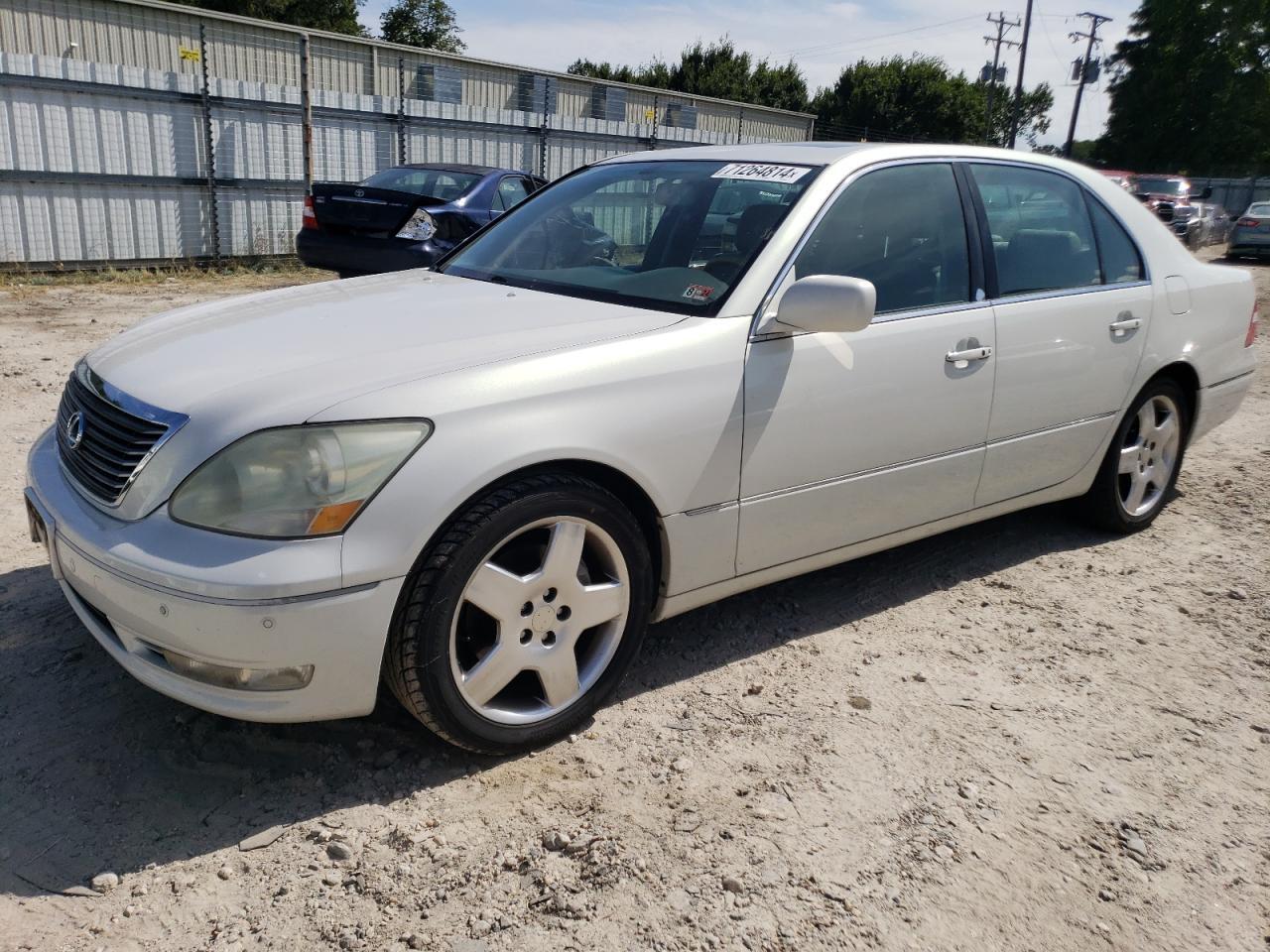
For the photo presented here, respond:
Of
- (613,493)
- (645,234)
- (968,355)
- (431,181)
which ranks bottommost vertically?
(613,493)

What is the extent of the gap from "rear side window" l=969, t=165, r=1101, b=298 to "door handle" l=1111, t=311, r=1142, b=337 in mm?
184

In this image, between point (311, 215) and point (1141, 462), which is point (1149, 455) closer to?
point (1141, 462)

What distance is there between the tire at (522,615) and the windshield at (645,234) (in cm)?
80

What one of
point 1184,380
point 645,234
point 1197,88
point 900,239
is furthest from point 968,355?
point 1197,88

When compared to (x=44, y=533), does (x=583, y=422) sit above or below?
above

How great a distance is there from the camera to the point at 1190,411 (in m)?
4.82

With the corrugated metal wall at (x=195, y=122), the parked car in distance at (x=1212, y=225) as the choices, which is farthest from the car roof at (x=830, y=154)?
the parked car in distance at (x=1212, y=225)

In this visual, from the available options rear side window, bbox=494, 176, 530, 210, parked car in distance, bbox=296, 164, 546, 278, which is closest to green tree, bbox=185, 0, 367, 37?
rear side window, bbox=494, 176, 530, 210

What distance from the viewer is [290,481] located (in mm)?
2359

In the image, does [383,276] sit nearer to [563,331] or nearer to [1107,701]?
[563,331]

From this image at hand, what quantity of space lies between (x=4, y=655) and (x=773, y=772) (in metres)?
2.36

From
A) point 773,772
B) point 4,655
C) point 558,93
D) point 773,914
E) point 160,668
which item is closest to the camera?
point 773,914

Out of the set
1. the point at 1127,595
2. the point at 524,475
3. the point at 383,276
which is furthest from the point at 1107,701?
the point at 383,276

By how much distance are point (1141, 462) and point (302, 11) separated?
4078 centimetres
